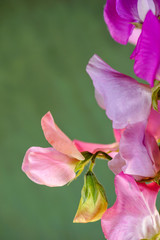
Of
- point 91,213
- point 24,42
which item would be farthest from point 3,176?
point 91,213

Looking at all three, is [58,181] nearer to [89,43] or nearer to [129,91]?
[129,91]

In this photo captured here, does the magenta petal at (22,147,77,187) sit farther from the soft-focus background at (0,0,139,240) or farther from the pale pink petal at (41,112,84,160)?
the soft-focus background at (0,0,139,240)

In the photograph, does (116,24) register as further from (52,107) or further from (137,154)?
(52,107)

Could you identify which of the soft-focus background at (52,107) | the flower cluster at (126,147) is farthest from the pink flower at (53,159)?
the soft-focus background at (52,107)

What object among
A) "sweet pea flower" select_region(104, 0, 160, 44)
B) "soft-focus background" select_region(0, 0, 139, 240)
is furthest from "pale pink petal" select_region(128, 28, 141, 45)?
"soft-focus background" select_region(0, 0, 139, 240)

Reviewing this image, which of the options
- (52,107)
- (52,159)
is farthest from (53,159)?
(52,107)

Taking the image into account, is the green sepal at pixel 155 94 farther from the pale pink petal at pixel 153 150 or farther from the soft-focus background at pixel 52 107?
the soft-focus background at pixel 52 107

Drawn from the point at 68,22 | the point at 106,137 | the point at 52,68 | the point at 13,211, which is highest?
the point at 68,22

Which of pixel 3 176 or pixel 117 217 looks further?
pixel 3 176
